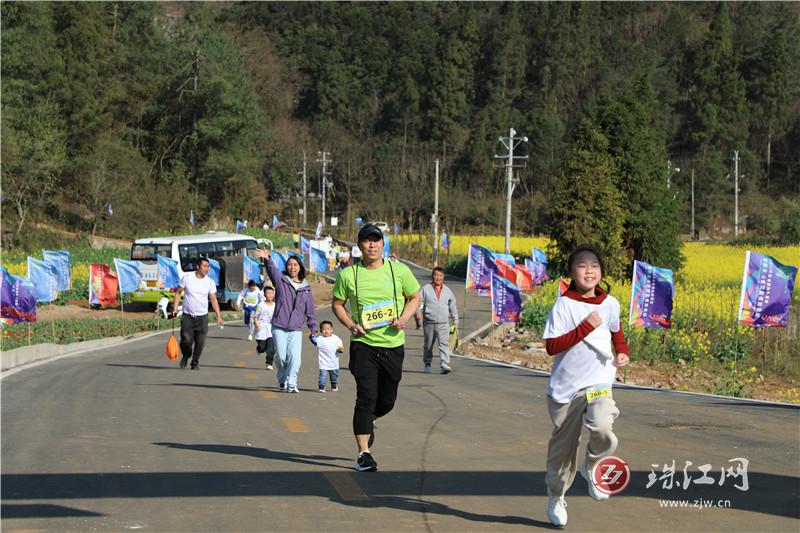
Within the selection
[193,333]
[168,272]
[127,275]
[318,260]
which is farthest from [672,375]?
[318,260]

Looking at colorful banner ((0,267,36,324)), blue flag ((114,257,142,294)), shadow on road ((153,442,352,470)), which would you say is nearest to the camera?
shadow on road ((153,442,352,470))

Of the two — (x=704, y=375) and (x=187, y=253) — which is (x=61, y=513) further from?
(x=187, y=253)

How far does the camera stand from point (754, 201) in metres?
114

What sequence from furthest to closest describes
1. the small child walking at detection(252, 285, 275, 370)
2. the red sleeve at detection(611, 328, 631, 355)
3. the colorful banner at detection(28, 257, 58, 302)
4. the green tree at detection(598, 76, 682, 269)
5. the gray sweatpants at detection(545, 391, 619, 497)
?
the green tree at detection(598, 76, 682, 269)
the colorful banner at detection(28, 257, 58, 302)
the small child walking at detection(252, 285, 275, 370)
the red sleeve at detection(611, 328, 631, 355)
the gray sweatpants at detection(545, 391, 619, 497)

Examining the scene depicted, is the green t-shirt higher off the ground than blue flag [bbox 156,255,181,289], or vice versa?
the green t-shirt

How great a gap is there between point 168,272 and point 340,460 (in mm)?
31914

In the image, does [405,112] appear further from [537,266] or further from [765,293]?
[765,293]

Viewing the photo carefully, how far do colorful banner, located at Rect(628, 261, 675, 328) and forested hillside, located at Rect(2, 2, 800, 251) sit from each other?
24776 mm

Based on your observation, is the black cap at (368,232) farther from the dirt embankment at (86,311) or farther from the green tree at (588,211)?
the green tree at (588,211)

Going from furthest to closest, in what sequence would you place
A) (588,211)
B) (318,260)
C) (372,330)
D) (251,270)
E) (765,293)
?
1. (318,260)
2. (588,211)
3. (251,270)
4. (765,293)
5. (372,330)

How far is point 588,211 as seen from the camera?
165ft

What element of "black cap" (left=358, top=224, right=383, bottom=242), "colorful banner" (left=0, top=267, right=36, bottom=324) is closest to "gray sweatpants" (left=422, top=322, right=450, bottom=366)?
"colorful banner" (left=0, top=267, right=36, bottom=324)

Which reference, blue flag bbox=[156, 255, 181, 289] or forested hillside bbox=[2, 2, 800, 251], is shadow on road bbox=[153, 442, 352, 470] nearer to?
blue flag bbox=[156, 255, 181, 289]

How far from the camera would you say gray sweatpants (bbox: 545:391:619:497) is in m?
6.51
